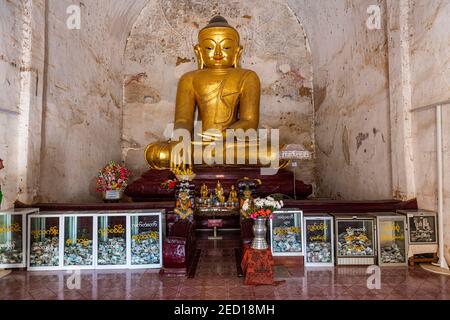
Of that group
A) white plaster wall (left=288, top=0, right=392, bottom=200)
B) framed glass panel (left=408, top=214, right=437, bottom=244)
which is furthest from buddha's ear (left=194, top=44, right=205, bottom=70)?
framed glass panel (left=408, top=214, right=437, bottom=244)

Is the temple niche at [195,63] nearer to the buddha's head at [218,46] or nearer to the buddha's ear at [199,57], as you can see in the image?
the buddha's ear at [199,57]

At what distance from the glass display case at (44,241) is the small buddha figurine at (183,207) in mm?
985

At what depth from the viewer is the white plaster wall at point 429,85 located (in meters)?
3.08

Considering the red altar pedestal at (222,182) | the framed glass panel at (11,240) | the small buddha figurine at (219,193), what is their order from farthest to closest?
the red altar pedestal at (222,182), the small buddha figurine at (219,193), the framed glass panel at (11,240)

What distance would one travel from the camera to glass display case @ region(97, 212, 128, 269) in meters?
3.07

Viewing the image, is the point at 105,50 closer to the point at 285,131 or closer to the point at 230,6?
the point at 230,6

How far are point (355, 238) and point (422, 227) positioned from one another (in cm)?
57

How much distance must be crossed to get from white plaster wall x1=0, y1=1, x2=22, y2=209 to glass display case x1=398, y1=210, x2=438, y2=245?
341cm

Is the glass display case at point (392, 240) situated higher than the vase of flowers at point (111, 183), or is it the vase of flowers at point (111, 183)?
the vase of flowers at point (111, 183)

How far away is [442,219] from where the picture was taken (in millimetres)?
3100

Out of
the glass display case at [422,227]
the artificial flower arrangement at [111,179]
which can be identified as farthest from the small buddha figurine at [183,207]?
the glass display case at [422,227]

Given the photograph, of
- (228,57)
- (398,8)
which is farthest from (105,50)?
(398,8)

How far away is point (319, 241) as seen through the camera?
3.16m

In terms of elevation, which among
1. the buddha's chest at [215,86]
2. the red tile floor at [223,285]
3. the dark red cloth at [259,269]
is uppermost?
the buddha's chest at [215,86]
